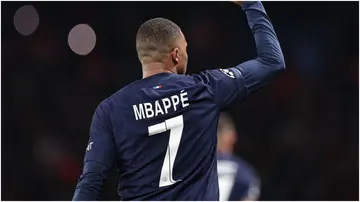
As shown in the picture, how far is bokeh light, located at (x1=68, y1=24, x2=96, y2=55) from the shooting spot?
952 centimetres

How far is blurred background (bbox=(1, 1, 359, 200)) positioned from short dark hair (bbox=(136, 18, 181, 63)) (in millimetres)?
5739

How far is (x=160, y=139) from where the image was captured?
130 inches

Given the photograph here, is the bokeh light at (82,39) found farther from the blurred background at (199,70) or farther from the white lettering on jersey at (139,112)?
the white lettering on jersey at (139,112)

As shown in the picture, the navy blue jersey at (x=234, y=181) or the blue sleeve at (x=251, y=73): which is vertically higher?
the blue sleeve at (x=251, y=73)

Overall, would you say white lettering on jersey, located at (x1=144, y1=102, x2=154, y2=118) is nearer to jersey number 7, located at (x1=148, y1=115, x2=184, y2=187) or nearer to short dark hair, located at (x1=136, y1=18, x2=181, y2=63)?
jersey number 7, located at (x1=148, y1=115, x2=184, y2=187)

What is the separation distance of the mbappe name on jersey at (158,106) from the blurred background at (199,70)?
580cm

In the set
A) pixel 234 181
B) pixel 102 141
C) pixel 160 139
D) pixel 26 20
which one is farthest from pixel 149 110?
pixel 26 20

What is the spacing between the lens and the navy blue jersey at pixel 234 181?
629 centimetres

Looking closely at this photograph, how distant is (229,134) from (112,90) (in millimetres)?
2949

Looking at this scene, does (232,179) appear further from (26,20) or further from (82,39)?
(26,20)

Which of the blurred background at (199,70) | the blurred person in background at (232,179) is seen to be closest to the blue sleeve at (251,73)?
the blurred person in background at (232,179)

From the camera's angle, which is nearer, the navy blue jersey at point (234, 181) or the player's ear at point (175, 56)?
the player's ear at point (175, 56)

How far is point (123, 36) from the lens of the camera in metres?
9.55

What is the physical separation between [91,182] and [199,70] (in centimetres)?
602
